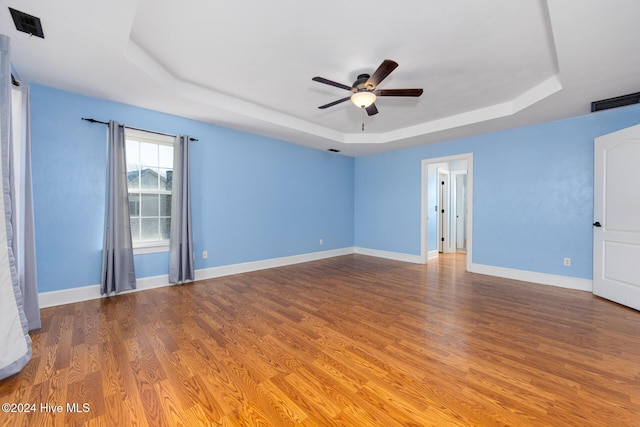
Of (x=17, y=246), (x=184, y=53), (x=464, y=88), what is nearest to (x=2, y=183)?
(x=17, y=246)

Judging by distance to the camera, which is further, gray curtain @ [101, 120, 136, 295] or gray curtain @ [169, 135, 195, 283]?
gray curtain @ [169, 135, 195, 283]

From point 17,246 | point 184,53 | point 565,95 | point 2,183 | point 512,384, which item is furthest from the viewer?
point 565,95

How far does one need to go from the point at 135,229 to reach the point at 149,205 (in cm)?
39

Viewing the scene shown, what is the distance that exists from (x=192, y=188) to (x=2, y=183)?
226cm

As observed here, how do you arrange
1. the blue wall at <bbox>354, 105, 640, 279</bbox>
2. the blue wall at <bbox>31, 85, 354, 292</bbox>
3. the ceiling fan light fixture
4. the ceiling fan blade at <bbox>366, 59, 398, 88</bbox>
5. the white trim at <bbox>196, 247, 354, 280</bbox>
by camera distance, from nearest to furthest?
the ceiling fan blade at <bbox>366, 59, 398, 88</bbox>, the ceiling fan light fixture, the blue wall at <bbox>31, 85, 354, 292</bbox>, the blue wall at <bbox>354, 105, 640, 279</bbox>, the white trim at <bbox>196, 247, 354, 280</bbox>

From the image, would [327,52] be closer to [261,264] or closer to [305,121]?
[305,121]

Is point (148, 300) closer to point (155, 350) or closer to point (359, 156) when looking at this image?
point (155, 350)

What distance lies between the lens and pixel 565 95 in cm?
308

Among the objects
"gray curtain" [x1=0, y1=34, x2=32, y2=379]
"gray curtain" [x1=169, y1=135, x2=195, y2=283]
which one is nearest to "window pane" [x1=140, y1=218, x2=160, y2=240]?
"gray curtain" [x1=169, y1=135, x2=195, y2=283]

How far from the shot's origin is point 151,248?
3.71m

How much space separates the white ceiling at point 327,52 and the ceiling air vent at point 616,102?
14cm

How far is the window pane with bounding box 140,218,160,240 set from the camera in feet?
12.3

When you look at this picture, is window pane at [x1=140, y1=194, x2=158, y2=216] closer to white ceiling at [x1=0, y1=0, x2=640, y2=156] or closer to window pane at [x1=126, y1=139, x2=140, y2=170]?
window pane at [x1=126, y1=139, x2=140, y2=170]

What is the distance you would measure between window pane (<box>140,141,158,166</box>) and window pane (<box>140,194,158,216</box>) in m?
0.48
